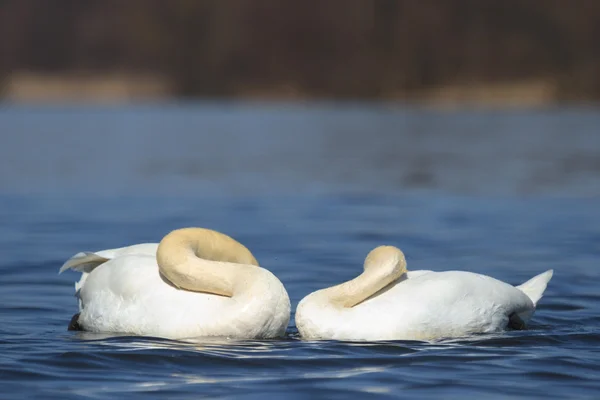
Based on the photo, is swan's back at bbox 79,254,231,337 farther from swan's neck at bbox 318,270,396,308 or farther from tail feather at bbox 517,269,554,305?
tail feather at bbox 517,269,554,305

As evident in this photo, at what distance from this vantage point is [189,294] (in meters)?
9.02

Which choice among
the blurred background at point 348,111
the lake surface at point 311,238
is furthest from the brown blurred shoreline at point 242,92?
the lake surface at point 311,238

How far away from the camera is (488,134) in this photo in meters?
45.2

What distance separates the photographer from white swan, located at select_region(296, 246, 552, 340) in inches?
348

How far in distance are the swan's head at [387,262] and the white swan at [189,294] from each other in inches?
24.3

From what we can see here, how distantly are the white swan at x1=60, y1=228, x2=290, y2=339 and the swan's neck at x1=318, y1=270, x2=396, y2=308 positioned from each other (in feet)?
0.99

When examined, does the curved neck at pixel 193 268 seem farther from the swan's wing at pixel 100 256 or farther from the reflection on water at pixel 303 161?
the reflection on water at pixel 303 161

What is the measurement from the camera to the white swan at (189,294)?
8773 mm

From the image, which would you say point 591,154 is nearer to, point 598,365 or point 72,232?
point 72,232

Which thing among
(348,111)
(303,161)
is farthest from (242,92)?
(303,161)

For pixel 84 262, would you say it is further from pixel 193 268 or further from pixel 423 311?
pixel 423 311

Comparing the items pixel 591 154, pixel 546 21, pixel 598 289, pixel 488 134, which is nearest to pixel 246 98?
pixel 546 21

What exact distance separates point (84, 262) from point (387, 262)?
229cm

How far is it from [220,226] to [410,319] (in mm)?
8656
